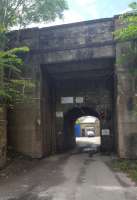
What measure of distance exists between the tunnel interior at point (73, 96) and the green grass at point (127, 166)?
168 inches

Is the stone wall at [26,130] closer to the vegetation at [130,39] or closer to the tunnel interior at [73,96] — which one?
the tunnel interior at [73,96]

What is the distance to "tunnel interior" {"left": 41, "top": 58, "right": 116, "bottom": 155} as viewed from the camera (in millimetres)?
16031

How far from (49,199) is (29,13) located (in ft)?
35.7

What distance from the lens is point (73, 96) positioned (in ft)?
60.3

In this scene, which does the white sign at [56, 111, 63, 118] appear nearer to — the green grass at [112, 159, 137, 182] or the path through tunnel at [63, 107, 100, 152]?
the path through tunnel at [63, 107, 100, 152]

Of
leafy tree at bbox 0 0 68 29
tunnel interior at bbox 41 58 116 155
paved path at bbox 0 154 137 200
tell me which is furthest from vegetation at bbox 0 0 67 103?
paved path at bbox 0 154 137 200

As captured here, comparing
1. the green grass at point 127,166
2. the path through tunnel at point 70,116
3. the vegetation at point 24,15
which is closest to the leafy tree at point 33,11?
the vegetation at point 24,15

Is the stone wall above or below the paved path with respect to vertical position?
above

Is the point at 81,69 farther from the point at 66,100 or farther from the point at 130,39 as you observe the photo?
the point at 130,39

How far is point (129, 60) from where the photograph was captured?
41.9ft

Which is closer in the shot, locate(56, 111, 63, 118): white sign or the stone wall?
the stone wall

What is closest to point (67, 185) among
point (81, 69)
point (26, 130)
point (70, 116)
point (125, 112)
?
point (125, 112)

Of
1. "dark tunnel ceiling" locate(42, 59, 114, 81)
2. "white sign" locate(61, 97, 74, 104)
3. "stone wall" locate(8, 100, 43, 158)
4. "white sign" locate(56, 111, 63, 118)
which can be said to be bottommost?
"stone wall" locate(8, 100, 43, 158)

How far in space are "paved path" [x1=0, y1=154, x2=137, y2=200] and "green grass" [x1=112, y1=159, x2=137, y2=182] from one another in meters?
0.45
